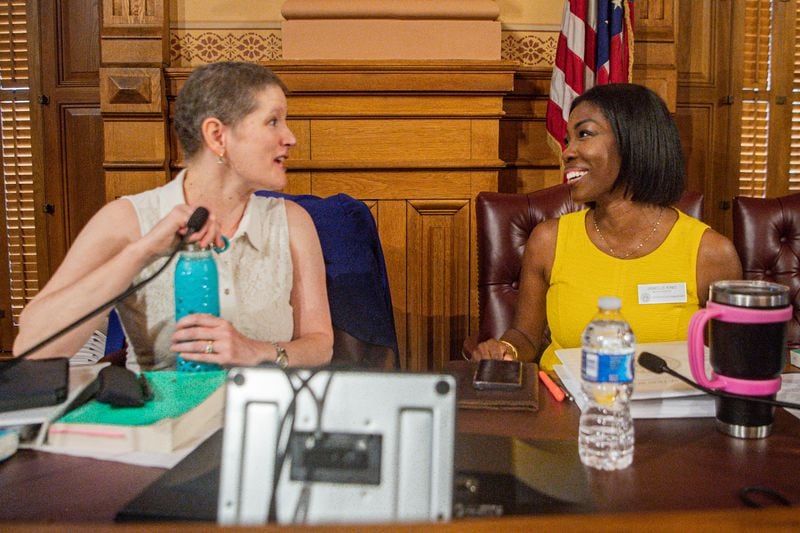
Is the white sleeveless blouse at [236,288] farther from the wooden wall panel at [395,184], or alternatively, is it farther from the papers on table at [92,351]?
the wooden wall panel at [395,184]

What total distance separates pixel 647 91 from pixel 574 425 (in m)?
1.12

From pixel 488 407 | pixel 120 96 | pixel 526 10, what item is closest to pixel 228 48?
pixel 120 96

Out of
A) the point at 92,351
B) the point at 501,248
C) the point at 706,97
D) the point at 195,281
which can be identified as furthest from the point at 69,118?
the point at 706,97

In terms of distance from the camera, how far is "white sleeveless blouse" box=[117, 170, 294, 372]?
165cm

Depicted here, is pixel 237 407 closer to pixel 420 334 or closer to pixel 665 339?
pixel 665 339

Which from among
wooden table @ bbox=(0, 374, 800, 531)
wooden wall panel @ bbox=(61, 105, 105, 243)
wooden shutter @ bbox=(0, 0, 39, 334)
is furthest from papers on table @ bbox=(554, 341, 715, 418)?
wooden shutter @ bbox=(0, 0, 39, 334)

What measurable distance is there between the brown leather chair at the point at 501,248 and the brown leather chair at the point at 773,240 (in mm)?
597

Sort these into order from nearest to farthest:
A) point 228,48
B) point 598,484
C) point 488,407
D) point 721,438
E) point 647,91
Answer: point 598,484 < point 721,438 < point 488,407 < point 647,91 < point 228,48

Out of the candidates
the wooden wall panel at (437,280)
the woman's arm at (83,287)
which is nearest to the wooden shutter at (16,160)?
the wooden wall panel at (437,280)

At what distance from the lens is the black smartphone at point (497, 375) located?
1253 millimetres

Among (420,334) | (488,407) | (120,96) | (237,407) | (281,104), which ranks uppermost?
(120,96)

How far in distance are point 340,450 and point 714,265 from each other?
4.54 ft

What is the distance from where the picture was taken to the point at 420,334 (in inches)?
128

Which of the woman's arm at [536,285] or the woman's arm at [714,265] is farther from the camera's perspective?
the woman's arm at [536,285]
